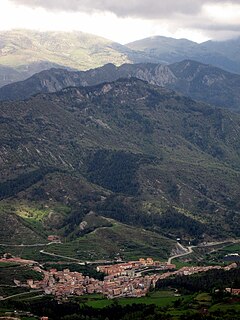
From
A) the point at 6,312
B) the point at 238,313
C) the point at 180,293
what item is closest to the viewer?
the point at 238,313

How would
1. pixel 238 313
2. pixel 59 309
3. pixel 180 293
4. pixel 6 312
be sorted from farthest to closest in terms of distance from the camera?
pixel 180 293 < pixel 59 309 < pixel 6 312 < pixel 238 313

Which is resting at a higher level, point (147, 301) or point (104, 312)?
point (104, 312)

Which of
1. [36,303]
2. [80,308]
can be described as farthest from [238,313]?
[36,303]

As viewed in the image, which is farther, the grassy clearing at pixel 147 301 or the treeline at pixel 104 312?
the grassy clearing at pixel 147 301

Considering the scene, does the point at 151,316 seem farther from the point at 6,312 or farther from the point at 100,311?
the point at 6,312

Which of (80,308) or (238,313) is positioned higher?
(238,313)

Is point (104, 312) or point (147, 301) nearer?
point (104, 312)

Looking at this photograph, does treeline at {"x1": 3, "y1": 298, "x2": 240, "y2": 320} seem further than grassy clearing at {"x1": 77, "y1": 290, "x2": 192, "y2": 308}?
No

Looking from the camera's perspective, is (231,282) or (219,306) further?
(231,282)

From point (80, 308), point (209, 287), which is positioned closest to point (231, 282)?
point (209, 287)
